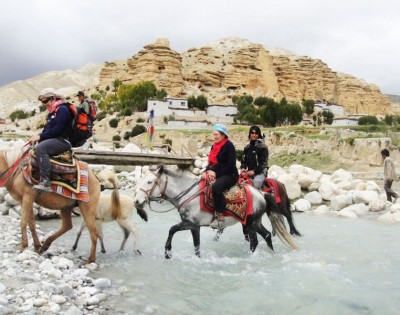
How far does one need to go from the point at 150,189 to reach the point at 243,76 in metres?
122

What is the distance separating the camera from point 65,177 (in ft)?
24.9

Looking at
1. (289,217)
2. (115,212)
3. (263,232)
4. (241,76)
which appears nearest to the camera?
(115,212)

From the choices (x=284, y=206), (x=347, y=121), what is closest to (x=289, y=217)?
(x=284, y=206)

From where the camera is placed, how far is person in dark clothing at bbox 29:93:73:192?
7.26 meters

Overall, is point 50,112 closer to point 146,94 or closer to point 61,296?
point 61,296

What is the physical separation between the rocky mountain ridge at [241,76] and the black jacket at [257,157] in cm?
10082

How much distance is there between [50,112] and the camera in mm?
7547

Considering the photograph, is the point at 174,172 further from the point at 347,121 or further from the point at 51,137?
the point at 347,121

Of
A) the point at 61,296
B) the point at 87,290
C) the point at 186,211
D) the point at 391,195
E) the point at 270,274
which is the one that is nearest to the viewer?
the point at 61,296

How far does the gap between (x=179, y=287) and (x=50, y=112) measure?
13.2 feet

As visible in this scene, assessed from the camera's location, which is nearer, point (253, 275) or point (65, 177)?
point (65, 177)

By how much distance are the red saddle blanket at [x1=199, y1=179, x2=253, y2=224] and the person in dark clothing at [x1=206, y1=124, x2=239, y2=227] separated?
0.15 metres

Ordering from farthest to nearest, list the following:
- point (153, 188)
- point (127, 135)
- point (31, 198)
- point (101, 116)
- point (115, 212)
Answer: point (101, 116) < point (127, 135) < point (115, 212) < point (153, 188) < point (31, 198)

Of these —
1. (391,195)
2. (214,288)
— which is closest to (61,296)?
(214,288)
